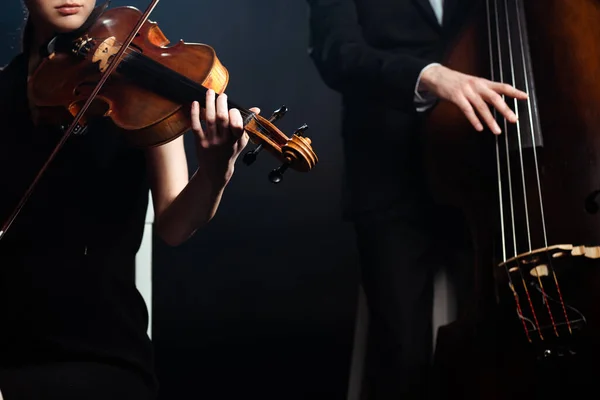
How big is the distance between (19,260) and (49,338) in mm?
113

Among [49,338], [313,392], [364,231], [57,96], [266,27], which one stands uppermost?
[266,27]

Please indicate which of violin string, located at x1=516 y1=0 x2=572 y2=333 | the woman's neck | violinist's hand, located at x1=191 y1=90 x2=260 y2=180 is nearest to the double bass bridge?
violin string, located at x1=516 y1=0 x2=572 y2=333

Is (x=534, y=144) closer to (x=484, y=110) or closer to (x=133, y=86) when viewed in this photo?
(x=484, y=110)

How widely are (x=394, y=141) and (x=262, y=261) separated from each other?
0.30m

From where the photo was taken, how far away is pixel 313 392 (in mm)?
1194

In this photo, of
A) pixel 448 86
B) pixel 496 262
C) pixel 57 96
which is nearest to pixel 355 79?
pixel 448 86

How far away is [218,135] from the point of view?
898mm

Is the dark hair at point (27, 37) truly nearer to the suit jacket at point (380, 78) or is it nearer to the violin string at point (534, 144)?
the suit jacket at point (380, 78)

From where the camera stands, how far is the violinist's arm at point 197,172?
0.89m

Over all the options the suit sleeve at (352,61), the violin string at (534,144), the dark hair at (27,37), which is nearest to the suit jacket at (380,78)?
the suit sleeve at (352,61)

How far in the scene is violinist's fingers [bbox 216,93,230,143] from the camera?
0.88 metres

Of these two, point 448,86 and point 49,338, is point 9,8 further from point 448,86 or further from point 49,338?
point 448,86

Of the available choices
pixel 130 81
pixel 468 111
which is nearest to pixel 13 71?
pixel 130 81

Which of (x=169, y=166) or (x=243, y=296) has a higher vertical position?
(x=169, y=166)
